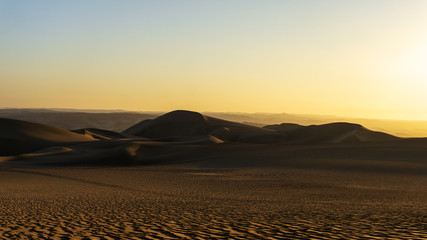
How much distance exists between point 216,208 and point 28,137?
5390 centimetres

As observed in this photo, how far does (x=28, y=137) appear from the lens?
62344 millimetres

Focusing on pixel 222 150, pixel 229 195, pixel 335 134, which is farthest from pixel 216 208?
pixel 335 134

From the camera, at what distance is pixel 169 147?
52031 millimetres

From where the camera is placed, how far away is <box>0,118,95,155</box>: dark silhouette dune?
58.7 meters

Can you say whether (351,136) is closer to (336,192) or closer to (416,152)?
(416,152)

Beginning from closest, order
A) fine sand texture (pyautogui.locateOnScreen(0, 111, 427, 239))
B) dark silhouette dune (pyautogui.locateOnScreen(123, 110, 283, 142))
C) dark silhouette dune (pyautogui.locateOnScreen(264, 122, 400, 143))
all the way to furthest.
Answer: fine sand texture (pyautogui.locateOnScreen(0, 111, 427, 239)) < dark silhouette dune (pyautogui.locateOnScreen(264, 122, 400, 143)) < dark silhouette dune (pyautogui.locateOnScreen(123, 110, 283, 142))

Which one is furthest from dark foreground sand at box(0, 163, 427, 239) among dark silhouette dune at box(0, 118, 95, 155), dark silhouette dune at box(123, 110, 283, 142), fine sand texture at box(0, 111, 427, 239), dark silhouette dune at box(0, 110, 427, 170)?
dark silhouette dune at box(123, 110, 283, 142)

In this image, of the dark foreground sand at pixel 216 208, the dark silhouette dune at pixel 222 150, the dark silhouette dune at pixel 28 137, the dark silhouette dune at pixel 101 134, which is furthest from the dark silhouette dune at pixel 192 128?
the dark foreground sand at pixel 216 208

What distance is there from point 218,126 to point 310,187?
67834 millimetres

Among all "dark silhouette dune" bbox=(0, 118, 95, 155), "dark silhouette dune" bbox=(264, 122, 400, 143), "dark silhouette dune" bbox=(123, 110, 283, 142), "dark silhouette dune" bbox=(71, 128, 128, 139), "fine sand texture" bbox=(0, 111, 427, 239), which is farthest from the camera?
"dark silhouette dune" bbox=(123, 110, 283, 142)

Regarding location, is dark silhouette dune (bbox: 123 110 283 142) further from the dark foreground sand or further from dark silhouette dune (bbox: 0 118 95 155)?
the dark foreground sand

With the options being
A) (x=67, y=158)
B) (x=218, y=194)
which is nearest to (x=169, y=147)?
(x=67, y=158)

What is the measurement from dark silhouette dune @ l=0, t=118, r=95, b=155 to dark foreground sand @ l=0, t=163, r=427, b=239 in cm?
3271

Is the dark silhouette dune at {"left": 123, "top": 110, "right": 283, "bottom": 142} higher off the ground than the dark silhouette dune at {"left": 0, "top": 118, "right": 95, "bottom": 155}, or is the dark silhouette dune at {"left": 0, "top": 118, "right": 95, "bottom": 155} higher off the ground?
the dark silhouette dune at {"left": 123, "top": 110, "right": 283, "bottom": 142}
